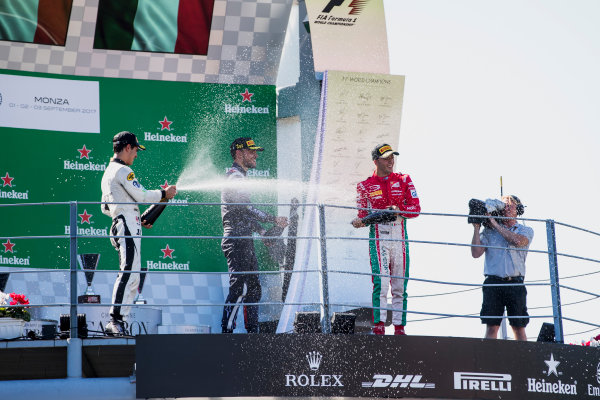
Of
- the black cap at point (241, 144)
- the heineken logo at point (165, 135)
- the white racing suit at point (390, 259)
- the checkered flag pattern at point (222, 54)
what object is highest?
the checkered flag pattern at point (222, 54)

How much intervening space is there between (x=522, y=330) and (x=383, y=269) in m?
1.08

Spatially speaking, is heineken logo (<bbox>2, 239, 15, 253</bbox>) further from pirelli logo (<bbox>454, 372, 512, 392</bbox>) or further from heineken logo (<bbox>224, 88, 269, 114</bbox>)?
pirelli logo (<bbox>454, 372, 512, 392</bbox>)

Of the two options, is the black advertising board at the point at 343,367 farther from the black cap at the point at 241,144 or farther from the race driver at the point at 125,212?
the black cap at the point at 241,144

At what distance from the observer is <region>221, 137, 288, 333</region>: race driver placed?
286 inches

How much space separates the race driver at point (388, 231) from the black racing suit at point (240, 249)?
996 millimetres

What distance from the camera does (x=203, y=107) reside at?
906 cm

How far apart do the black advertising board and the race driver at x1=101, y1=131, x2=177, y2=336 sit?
1.01 metres

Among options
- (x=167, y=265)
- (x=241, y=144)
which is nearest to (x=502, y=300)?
(x=241, y=144)

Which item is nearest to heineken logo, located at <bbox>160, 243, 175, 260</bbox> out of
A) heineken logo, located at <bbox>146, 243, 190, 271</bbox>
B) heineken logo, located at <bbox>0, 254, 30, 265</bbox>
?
heineken logo, located at <bbox>146, 243, 190, 271</bbox>

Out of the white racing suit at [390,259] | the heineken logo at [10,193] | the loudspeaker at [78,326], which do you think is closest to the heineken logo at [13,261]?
the heineken logo at [10,193]

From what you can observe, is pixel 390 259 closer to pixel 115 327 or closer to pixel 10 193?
pixel 115 327

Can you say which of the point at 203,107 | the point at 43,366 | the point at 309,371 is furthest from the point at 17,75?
the point at 309,371

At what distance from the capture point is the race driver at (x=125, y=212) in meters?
6.15

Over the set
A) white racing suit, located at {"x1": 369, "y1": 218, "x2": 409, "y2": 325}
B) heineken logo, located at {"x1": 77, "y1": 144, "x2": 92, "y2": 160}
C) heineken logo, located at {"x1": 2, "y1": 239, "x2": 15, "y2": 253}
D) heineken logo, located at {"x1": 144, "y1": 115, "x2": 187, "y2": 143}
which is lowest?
white racing suit, located at {"x1": 369, "y1": 218, "x2": 409, "y2": 325}
